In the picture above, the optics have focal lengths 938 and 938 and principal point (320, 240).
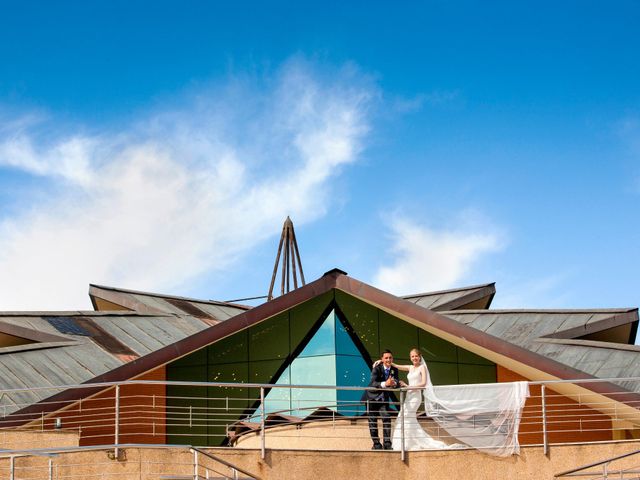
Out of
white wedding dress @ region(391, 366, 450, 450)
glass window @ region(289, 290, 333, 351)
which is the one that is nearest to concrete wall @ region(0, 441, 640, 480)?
white wedding dress @ region(391, 366, 450, 450)

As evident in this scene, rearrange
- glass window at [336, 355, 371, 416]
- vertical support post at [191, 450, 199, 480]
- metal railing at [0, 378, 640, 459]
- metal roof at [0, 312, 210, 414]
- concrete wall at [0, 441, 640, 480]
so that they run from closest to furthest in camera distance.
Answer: vertical support post at [191, 450, 199, 480], concrete wall at [0, 441, 640, 480], metal railing at [0, 378, 640, 459], metal roof at [0, 312, 210, 414], glass window at [336, 355, 371, 416]

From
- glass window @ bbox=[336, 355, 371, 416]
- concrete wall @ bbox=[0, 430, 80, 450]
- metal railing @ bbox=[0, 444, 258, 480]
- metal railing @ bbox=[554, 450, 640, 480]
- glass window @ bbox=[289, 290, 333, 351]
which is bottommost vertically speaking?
metal railing @ bbox=[554, 450, 640, 480]

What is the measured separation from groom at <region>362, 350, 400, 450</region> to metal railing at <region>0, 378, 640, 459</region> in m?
0.42

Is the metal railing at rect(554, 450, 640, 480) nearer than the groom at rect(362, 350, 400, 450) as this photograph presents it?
Yes

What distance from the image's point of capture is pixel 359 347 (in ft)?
62.0

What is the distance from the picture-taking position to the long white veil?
1287cm

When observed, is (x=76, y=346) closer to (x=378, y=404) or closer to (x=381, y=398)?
(x=378, y=404)

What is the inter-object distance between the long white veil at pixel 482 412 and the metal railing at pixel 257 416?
259 mm

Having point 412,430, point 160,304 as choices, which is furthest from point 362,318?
point 160,304

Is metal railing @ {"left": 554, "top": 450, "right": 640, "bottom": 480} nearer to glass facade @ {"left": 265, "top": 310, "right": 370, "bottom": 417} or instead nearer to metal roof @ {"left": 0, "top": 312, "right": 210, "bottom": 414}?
glass facade @ {"left": 265, "top": 310, "right": 370, "bottom": 417}

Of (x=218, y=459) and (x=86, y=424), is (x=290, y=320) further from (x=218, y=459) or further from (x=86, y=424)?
(x=218, y=459)

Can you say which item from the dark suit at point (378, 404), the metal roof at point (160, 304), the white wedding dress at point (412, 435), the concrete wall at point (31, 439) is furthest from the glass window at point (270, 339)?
the white wedding dress at point (412, 435)

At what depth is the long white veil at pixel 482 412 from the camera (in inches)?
507

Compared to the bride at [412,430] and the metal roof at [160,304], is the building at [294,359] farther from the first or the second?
the bride at [412,430]
